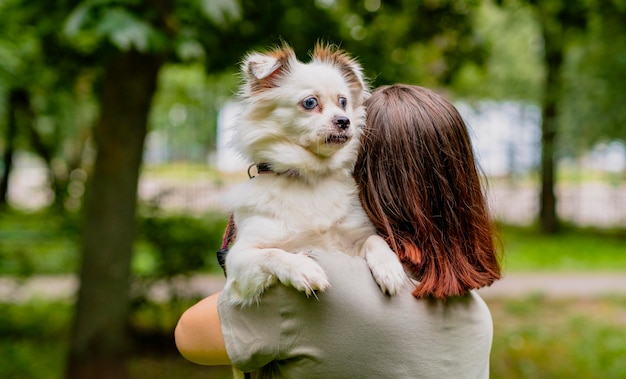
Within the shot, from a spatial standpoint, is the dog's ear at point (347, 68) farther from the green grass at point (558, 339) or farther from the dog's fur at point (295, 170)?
the green grass at point (558, 339)

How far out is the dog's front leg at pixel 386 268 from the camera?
1.72 metres

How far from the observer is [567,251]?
12891 millimetres

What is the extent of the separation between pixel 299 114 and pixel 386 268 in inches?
28.0

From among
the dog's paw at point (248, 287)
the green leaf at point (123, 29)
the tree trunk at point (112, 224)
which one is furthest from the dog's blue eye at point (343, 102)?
the tree trunk at point (112, 224)

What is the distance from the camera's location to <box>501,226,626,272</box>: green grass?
11.5 meters

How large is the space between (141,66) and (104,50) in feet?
2.50

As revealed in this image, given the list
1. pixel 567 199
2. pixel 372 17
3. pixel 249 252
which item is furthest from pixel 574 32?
pixel 567 199

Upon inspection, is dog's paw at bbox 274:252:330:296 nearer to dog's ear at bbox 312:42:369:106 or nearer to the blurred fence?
dog's ear at bbox 312:42:369:106

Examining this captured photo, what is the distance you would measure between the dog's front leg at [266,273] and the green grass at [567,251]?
354 inches

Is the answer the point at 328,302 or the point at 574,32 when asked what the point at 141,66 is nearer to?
the point at 574,32

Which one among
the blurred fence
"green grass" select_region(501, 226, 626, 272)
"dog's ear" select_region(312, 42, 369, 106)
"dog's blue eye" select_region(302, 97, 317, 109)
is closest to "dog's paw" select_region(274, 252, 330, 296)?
"dog's blue eye" select_region(302, 97, 317, 109)

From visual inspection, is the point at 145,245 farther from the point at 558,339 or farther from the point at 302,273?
the point at 302,273

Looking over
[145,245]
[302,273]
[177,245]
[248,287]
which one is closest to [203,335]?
[248,287]

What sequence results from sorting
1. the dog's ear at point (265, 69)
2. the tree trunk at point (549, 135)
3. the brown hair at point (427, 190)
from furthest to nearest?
1. the tree trunk at point (549, 135)
2. the dog's ear at point (265, 69)
3. the brown hair at point (427, 190)
